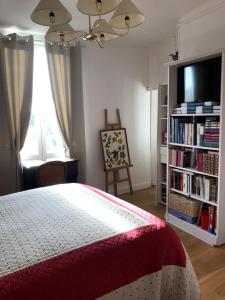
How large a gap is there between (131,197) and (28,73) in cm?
250

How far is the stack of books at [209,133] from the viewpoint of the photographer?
2555mm

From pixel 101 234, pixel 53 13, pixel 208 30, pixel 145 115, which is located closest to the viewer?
pixel 101 234

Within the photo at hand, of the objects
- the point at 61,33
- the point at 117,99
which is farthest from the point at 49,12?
the point at 117,99

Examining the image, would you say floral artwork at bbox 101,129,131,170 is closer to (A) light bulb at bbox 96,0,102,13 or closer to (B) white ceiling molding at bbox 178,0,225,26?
(B) white ceiling molding at bbox 178,0,225,26

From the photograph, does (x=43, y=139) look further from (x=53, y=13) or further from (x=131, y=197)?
(x=53, y=13)

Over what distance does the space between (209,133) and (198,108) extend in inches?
12.0

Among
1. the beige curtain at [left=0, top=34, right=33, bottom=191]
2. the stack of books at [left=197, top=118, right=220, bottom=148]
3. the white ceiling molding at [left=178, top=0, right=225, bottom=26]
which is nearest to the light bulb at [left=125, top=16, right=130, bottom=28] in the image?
the stack of books at [left=197, top=118, right=220, bottom=148]

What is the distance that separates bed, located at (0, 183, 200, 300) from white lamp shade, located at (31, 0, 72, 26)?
1293 millimetres

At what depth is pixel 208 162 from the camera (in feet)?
8.75

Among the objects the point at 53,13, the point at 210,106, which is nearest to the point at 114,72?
the point at 210,106

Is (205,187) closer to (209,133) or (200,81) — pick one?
(209,133)

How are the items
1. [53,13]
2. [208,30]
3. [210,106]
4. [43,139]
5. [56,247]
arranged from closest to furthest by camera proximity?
[56,247]
[53,13]
[210,106]
[208,30]
[43,139]

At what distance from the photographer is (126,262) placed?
4.50 feet

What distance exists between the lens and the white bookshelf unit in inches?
100
